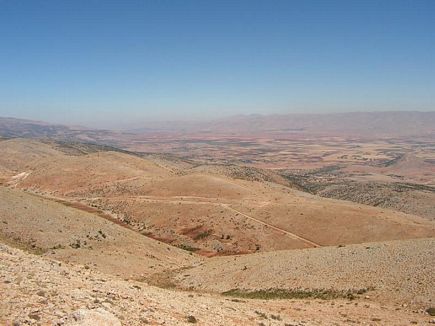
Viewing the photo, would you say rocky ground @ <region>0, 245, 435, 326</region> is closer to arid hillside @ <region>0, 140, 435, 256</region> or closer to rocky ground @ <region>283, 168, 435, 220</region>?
arid hillside @ <region>0, 140, 435, 256</region>

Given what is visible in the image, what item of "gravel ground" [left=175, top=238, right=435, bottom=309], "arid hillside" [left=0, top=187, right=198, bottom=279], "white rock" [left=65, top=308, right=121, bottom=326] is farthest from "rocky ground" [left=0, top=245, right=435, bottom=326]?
"arid hillside" [left=0, top=187, right=198, bottom=279]

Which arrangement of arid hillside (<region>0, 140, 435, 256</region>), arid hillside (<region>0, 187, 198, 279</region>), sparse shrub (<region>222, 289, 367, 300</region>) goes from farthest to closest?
Answer: arid hillside (<region>0, 140, 435, 256</region>), arid hillside (<region>0, 187, 198, 279</region>), sparse shrub (<region>222, 289, 367, 300</region>)

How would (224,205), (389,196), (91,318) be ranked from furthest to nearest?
1. (389,196)
2. (224,205)
3. (91,318)

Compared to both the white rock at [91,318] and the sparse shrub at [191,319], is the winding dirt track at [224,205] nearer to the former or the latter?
the sparse shrub at [191,319]

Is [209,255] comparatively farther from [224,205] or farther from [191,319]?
[191,319]

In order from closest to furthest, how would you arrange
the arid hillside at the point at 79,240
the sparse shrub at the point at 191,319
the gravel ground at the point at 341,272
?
the sparse shrub at the point at 191,319 → the gravel ground at the point at 341,272 → the arid hillside at the point at 79,240

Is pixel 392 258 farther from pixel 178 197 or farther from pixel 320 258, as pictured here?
pixel 178 197

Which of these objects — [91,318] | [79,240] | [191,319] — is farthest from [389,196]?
[91,318]

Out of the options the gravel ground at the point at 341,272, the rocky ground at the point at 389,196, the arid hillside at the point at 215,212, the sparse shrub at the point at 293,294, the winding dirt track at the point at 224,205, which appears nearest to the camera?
the gravel ground at the point at 341,272

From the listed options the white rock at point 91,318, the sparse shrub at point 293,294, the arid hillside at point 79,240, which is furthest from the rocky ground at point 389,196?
the white rock at point 91,318
